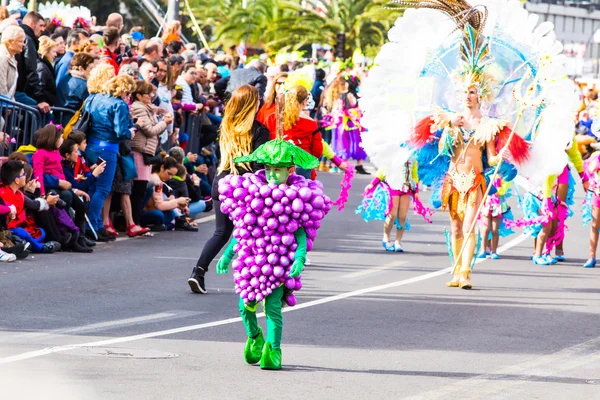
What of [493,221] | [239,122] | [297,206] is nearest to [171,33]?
[493,221]

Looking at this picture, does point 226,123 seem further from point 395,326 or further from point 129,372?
point 129,372

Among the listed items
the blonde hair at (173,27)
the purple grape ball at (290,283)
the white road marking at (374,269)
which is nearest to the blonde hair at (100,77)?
the white road marking at (374,269)

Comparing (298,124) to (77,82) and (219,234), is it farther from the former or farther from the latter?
(77,82)

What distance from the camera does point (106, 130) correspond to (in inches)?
585

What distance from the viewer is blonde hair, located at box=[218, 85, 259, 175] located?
10422mm

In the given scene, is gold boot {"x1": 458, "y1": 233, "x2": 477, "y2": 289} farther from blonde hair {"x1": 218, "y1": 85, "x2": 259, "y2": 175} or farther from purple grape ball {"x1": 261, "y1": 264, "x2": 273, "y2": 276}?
purple grape ball {"x1": 261, "y1": 264, "x2": 273, "y2": 276}

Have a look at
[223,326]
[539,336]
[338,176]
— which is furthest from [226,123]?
[338,176]

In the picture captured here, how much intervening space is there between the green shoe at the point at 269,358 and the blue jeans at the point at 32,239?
19.3 feet

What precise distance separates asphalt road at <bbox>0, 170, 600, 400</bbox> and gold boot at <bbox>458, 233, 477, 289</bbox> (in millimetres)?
129

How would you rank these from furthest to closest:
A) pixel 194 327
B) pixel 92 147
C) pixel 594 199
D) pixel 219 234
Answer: pixel 594 199 < pixel 92 147 < pixel 219 234 < pixel 194 327

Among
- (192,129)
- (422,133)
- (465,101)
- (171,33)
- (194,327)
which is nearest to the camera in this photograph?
(194,327)

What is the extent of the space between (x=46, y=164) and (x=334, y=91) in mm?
14670

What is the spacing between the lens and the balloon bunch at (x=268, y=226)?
809cm

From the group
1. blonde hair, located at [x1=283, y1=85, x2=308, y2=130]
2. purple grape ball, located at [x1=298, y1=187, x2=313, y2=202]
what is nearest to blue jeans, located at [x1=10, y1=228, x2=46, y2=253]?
blonde hair, located at [x1=283, y1=85, x2=308, y2=130]
